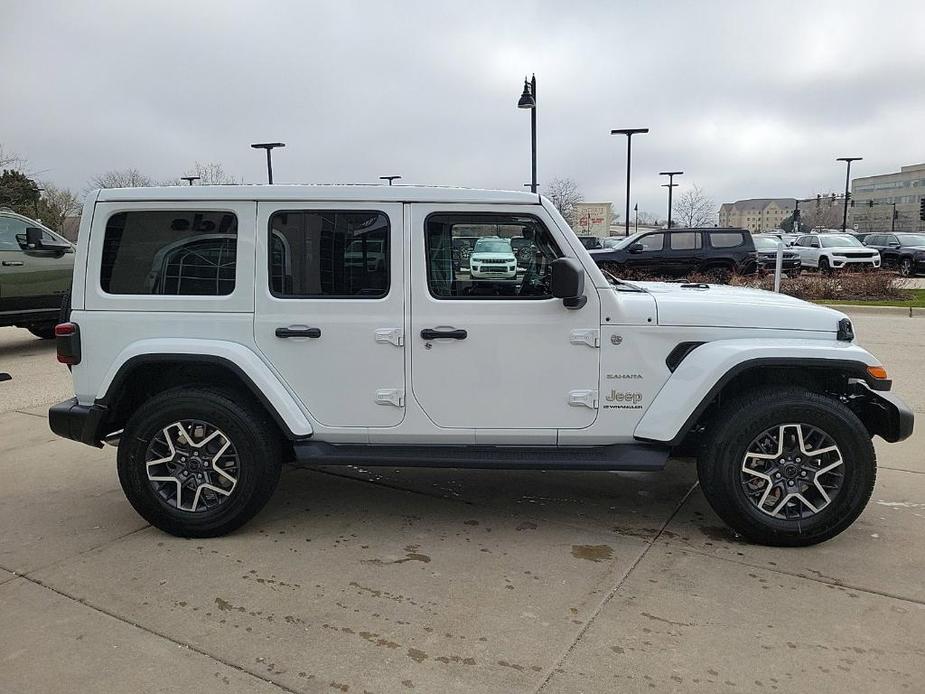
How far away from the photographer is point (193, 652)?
2855mm

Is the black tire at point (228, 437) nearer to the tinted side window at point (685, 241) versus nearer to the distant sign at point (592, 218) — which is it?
the tinted side window at point (685, 241)

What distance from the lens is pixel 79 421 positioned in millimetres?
3922

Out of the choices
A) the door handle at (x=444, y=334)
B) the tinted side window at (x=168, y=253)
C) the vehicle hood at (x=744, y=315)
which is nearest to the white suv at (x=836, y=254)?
the vehicle hood at (x=744, y=315)

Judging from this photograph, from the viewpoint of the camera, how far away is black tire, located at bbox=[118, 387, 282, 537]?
12.5 ft

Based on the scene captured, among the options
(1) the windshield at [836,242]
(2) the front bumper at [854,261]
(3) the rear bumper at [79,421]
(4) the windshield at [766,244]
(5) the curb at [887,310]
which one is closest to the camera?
(3) the rear bumper at [79,421]

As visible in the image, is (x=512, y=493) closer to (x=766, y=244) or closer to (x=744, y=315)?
(x=744, y=315)

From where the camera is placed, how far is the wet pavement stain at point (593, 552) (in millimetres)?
3658

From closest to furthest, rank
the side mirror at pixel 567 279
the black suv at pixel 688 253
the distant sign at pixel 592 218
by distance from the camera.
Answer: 1. the side mirror at pixel 567 279
2. the black suv at pixel 688 253
3. the distant sign at pixel 592 218

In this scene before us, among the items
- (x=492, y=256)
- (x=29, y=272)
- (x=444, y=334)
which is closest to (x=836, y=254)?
(x=29, y=272)

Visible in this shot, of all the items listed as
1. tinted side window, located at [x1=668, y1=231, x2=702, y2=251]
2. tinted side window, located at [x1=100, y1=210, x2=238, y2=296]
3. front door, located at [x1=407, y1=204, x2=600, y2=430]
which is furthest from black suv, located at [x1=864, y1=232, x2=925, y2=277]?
tinted side window, located at [x1=100, y1=210, x2=238, y2=296]

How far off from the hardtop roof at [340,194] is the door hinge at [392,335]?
0.69m

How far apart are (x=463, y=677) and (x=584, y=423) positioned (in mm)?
1535

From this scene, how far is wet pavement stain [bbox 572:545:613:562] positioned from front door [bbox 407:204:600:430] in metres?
0.63

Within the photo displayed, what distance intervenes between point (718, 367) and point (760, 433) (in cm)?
40
